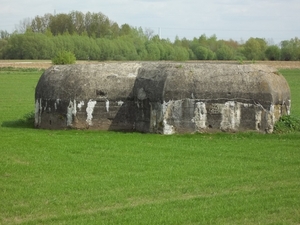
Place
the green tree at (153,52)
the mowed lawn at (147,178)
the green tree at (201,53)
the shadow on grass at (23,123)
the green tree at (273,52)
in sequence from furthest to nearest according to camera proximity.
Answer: the green tree at (273,52) < the green tree at (201,53) < the green tree at (153,52) < the shadow on grass at (23,123) < the mowed lawn at (147,178)

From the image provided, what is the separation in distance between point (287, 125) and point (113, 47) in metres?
71.4

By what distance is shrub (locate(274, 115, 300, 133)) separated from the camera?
65.5 feet

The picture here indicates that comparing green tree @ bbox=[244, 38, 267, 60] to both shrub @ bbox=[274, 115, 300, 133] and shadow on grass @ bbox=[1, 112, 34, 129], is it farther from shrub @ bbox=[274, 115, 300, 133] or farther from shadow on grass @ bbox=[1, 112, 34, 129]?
shrub @ bbox=[274, 115, 300, 133]

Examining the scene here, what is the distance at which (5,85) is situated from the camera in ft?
164

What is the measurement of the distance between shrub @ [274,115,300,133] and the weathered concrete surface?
20 cm

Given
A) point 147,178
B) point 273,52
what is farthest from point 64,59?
point 273,52

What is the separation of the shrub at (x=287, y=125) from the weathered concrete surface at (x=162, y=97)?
→ 0.20m

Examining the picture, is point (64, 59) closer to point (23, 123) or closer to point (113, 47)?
point (23, 123)

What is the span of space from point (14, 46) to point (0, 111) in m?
70.6

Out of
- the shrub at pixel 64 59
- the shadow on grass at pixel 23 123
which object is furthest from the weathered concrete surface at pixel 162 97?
the shrub at pixel 64 59

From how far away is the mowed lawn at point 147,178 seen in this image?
10.3 m

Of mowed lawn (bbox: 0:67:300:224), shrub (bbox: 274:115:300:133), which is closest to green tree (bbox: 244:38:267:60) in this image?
shrub (bbox: 274:115:300:133)

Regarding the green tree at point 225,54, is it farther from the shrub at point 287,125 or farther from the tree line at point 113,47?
the shrub at point 287,125

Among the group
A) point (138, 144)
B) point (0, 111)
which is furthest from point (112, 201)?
point (0, 111)
